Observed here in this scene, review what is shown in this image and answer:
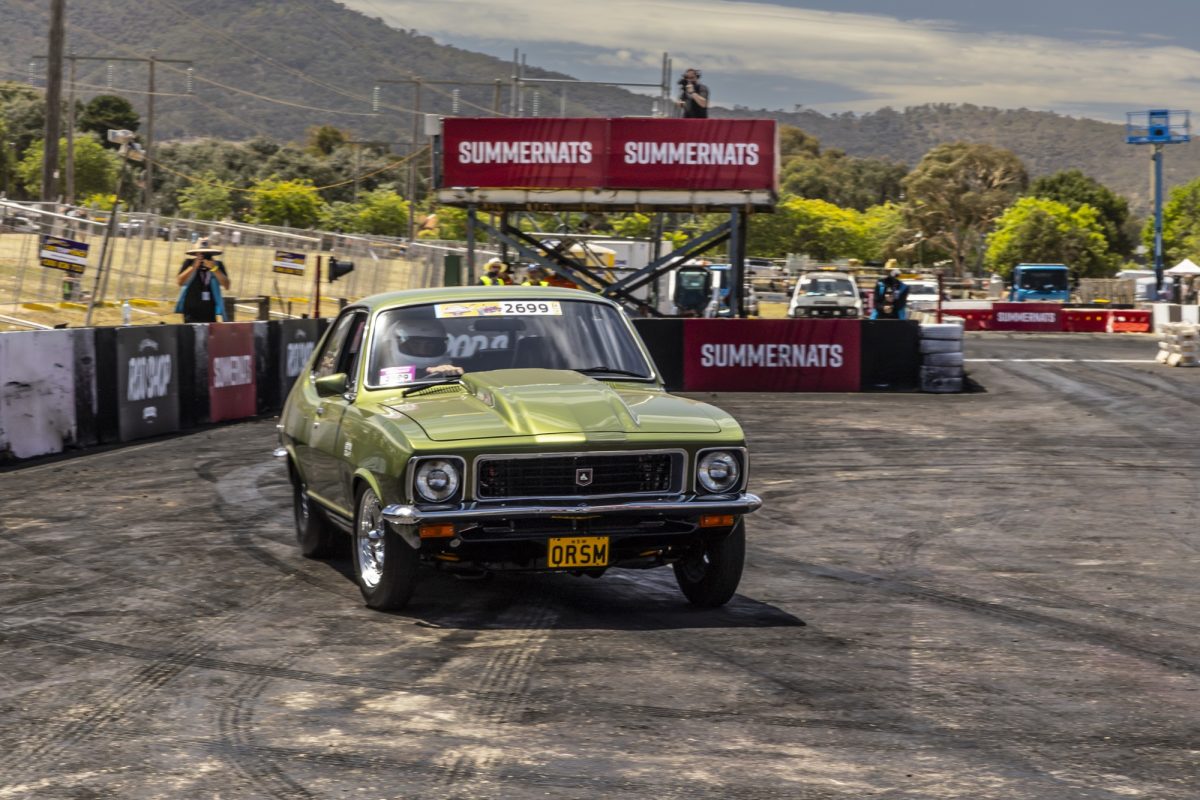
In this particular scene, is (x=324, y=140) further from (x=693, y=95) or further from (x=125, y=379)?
(x=125, y=379)

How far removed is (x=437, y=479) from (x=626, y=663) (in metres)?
1.31

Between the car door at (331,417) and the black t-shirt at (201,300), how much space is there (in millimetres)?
11604

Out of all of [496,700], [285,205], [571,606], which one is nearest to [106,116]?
[285,205]

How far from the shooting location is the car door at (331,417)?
877cm

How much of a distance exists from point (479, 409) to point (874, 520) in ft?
15.7

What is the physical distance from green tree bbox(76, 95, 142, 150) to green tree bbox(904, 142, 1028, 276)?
75.8 m

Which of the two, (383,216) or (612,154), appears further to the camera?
(383,216)

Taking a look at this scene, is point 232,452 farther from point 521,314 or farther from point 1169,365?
point 1169,365

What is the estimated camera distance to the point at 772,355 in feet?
80.6

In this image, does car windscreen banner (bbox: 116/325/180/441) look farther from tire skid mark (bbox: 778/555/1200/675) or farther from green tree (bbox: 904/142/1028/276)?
green tree (bbox: 904/142/1028/276)

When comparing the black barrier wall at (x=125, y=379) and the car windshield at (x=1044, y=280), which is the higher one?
the car windshield at (x=1044, y=280)

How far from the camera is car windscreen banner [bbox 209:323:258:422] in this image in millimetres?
19453

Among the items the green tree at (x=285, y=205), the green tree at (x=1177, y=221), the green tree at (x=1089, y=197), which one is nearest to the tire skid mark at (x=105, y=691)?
the green tree at (x=285, y=205)

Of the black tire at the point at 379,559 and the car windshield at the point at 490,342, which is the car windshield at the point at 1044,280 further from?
the black tire at the point at 379,559
